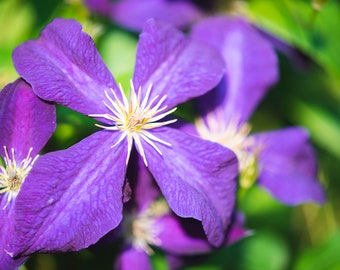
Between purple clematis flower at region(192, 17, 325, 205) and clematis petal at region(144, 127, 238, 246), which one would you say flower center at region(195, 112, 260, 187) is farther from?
clematis petal at region(144, 127, 238, 246)

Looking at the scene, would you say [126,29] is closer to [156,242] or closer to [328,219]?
[156,242]

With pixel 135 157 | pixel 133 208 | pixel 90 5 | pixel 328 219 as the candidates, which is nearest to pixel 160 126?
pixel 135 157

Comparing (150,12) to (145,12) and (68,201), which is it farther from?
(68,201)

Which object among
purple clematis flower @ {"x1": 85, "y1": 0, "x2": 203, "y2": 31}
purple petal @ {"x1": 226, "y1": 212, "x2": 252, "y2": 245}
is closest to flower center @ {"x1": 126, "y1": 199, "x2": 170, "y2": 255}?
purple petal @ {"x1": 226, "y1": 212, "x2": 252, "y2": 245}

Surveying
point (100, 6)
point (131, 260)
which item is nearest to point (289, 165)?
point (131, 260)

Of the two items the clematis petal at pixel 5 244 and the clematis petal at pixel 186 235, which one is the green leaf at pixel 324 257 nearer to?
the clematis petal at pixel 186 235

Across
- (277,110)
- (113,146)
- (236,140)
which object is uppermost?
(113,146)
